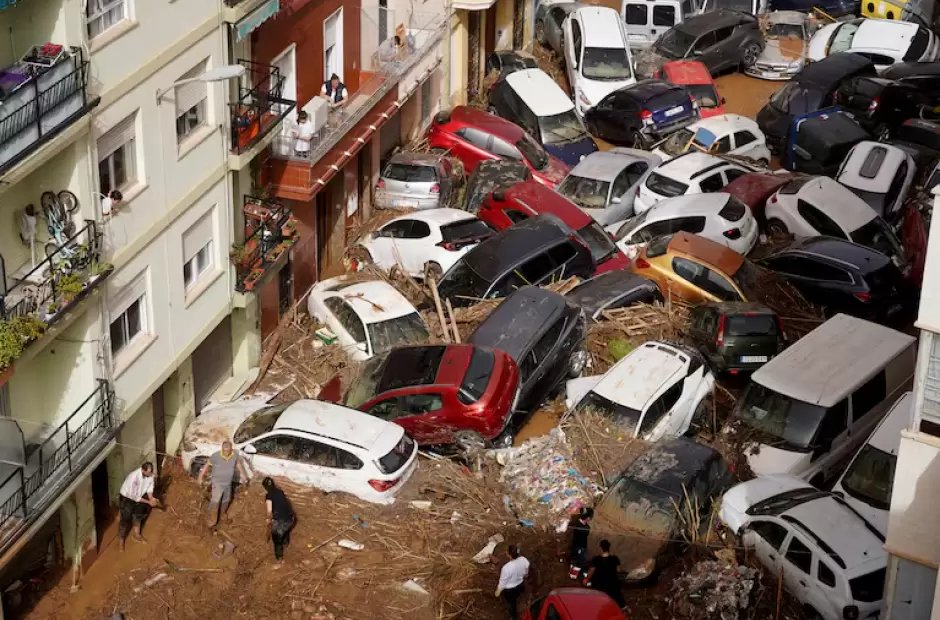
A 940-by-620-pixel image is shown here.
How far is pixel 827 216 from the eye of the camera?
28.4 m

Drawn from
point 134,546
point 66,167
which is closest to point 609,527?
point 134,546

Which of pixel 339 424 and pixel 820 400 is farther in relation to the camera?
pixel 820 400

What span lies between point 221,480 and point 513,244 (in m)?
7.92

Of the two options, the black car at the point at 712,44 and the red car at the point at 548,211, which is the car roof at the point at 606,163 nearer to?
the red car at the point at 548,211

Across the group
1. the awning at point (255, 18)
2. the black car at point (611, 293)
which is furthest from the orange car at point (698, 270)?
the awning at point (255, 18)

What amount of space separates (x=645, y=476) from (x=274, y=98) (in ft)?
27.8

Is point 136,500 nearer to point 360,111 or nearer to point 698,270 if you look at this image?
point 360,111

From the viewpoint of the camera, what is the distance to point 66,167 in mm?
17953

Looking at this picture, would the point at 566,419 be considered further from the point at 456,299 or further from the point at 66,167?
the point at 66,167

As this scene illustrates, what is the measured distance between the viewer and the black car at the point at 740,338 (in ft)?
78.7

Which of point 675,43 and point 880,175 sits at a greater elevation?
point 675,43

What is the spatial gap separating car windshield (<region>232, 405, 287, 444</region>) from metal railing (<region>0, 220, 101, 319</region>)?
3965 mm

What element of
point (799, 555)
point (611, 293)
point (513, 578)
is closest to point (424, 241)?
point (611, 293)

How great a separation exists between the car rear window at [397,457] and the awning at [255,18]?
649 centimetres
